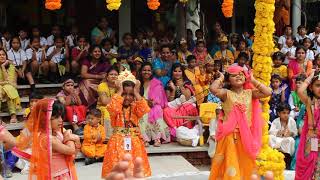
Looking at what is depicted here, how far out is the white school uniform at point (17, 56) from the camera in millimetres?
9422

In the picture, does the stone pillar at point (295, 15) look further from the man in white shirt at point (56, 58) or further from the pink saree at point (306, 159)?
the pink saree at point (306, 159)

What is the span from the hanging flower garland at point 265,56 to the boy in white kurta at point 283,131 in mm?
1830

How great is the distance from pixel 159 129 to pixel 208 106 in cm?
88

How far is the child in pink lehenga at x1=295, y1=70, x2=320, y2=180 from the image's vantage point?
6000mm

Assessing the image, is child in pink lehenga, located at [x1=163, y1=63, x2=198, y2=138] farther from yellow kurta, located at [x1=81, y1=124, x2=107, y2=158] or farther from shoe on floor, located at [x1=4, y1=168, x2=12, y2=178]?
shoe on floor, located at [x1=4, y1=168, x2=12, y2=178]

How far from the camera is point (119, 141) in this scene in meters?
6.48

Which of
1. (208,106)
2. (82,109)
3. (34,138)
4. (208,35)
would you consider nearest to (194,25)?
(208,35)

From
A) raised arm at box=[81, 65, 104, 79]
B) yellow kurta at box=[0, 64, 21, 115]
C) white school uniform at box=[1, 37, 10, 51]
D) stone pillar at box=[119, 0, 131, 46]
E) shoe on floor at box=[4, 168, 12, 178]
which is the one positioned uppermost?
stone pillar at box=[119, 0, 131, 46]

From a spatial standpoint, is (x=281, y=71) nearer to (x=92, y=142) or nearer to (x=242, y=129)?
(x=92, y=142)

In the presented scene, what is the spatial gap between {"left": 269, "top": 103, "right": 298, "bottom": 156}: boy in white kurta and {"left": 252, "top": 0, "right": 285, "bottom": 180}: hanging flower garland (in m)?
1.83

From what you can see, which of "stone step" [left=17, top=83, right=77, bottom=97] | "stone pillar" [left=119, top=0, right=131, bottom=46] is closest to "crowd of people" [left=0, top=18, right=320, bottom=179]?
"stone step" [left=17, top=83, right=77, bottom=97]

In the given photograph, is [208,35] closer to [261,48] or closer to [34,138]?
[261,48]

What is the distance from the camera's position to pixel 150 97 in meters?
8.87

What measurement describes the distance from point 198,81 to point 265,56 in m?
3.11
